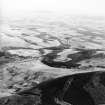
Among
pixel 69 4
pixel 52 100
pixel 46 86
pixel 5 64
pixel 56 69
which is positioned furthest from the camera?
pixel 69 4

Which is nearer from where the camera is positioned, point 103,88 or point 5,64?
point 103,88

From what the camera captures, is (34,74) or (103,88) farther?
(34,74)

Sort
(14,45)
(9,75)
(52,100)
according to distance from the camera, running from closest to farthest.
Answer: (52,100), (9,75), (14,45)

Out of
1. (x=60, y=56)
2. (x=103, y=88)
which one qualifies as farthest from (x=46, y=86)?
(x=60, y=56)

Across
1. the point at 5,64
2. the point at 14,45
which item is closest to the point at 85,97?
the point at 5,64

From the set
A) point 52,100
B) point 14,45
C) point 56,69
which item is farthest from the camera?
point 14,45

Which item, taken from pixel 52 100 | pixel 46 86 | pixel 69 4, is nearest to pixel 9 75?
pixel 46 86

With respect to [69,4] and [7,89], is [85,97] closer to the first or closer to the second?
[7,89]

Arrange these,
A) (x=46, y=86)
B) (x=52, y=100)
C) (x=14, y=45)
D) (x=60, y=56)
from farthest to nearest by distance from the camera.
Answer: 1. (x=14, y=45)
2. (x=60, y=56)
3. (x=46, y=86)
4. (x=52, y=100)

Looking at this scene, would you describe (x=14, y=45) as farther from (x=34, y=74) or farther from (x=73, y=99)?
(x=73, y=99)
